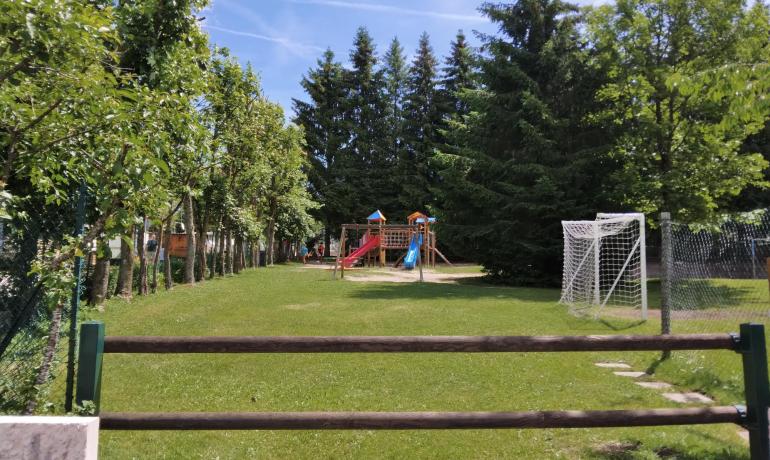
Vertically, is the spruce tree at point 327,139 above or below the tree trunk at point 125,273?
above

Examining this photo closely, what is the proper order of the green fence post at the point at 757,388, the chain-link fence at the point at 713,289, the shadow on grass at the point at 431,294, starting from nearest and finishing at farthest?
1. the green fence post at the point at 757,388
2. the chain-link fence at the point at 713,289
3. the shadow on grass at the point at 431,294

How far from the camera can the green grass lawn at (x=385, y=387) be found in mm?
4328

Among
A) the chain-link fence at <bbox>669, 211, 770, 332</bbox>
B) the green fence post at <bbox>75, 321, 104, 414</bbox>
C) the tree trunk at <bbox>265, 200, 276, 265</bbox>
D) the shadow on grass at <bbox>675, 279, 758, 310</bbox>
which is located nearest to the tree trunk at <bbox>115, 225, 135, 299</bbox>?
the green fence post at <bbox>75, 321, 104, 414</bbox>

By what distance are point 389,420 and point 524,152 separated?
20.6 m

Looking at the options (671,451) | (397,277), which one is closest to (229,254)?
(397,277)

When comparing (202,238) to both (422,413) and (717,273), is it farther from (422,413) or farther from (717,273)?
(422,413)

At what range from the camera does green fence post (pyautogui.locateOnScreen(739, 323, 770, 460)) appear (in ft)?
10.6

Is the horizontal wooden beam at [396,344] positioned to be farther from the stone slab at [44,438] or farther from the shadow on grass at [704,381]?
the shadow on grass at [704,381]

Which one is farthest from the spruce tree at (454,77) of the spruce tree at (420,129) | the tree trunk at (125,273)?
the tree trunk at (125,273)

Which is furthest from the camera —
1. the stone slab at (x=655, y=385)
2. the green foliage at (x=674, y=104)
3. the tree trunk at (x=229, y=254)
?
the tree trunk at (x=229, y=254)

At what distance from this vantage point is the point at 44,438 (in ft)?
7.47

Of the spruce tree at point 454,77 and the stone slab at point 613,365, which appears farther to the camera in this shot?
the spruce tree at point 454,77

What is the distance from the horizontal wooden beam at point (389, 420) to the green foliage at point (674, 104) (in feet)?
60.7

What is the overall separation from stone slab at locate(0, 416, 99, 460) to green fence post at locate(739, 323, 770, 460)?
12.5 ft
